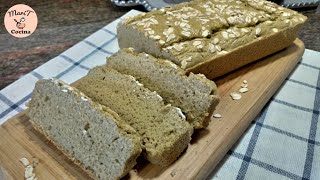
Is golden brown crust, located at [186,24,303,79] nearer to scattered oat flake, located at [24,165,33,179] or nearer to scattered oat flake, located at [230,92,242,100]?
scattered oat flake, located at [230,92,242,100]

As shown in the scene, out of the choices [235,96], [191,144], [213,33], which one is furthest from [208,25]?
[191,144]

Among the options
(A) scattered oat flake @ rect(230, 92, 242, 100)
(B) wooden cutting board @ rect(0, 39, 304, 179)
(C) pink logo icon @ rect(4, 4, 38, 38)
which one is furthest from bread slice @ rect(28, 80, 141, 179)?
(C) pink logo icon @ rect(4, 4, 38, 38)

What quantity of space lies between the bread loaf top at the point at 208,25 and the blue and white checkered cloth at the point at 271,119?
43 centimetres

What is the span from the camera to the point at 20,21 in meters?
3.01

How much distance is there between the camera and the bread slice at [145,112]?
148 centimetres

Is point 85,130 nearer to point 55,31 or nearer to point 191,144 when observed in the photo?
point 191,144

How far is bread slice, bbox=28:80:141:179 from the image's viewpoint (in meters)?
1.42

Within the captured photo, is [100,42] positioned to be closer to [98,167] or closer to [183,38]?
[183,38]

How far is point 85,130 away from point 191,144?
1.72ft

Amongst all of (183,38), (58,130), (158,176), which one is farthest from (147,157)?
(183,38)

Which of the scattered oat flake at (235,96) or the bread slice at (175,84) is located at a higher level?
the bread slice at (175,84)

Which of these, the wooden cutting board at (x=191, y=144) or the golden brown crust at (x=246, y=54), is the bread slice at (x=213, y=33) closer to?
the golden brown crust at (x=246, y=54)

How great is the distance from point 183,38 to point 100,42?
0.96m

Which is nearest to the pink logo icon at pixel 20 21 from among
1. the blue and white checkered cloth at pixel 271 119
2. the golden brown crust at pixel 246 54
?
the blue and white checkered cloth at pixel 271 119
